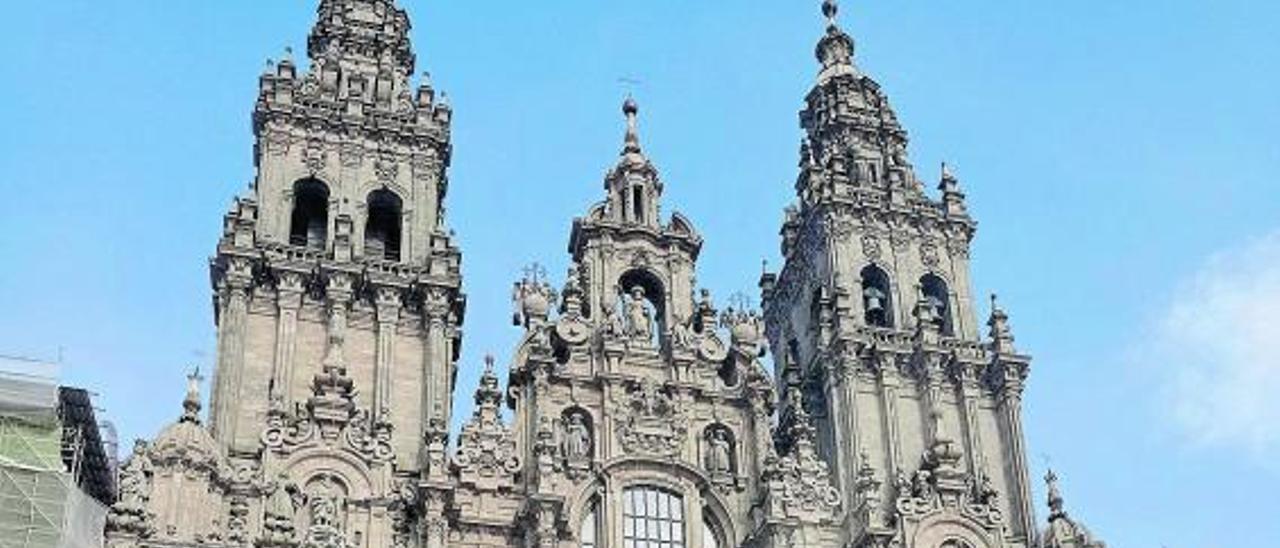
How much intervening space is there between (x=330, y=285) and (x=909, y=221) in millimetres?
16063

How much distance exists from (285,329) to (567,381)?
633 cm

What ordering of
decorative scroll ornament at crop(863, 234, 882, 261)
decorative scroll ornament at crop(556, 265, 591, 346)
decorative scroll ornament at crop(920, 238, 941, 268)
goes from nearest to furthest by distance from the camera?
decorative scroll ornament at crop(556, 265, 591, 346), decorative scroll ornament at crop(863, 234, 882, 261), decorative scroll ornament at crop(920, 238, 941, 268)

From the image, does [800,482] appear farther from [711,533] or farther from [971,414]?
[971,414]

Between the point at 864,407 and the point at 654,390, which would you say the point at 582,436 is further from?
the point at 864,407

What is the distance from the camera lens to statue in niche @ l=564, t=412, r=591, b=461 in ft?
133

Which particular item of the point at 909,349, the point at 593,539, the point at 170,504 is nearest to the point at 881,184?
the point at 909,349

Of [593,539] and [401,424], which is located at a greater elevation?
[401,424]

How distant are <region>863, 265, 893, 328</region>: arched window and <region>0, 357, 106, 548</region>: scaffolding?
818 inches

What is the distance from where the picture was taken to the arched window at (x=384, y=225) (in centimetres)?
4528

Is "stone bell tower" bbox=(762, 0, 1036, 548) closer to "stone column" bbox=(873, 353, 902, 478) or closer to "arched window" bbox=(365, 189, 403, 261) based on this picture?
"stone column" bbox=(873, 353, 902, 478)

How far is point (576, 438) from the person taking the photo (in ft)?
134

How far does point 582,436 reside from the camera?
41.1 metres

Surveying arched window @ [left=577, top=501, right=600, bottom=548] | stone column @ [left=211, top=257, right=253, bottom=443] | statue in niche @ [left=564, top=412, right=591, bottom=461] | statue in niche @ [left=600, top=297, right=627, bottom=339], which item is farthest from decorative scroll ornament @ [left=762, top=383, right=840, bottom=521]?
stone column @ [left=211, top=257, right=253, bottom=443]

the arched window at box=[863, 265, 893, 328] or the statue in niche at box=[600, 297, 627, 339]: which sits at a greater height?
the arched window at box=[863, 265, 893, 328]
